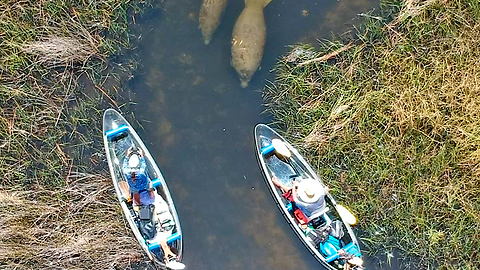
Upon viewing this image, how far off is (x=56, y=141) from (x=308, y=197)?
3.25 m

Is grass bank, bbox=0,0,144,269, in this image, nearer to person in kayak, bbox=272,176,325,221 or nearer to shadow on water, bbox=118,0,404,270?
shadow on water, bbox=118,0,404,270

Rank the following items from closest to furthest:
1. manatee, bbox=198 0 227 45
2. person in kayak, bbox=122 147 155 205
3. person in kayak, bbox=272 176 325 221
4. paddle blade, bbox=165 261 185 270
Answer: person in kayak, bbox=272 176 325 221, person in kayak, bbox=122 147 155 205, paddle blade, bbox=165 261 185 270, manatee, bbox=198 0 227 45

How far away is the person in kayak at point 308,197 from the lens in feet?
16.6

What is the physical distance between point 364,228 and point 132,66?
11.9 feet

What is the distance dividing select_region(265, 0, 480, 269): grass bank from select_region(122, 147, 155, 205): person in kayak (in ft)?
5.94

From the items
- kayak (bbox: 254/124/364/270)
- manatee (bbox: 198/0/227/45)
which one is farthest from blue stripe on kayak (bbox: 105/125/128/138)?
kayak (bbox: 254/124/364/270)

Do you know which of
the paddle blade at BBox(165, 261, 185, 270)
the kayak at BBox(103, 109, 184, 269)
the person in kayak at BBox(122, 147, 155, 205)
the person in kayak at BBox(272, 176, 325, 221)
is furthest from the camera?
the kayak at BBox(103, 109, 184, 269)

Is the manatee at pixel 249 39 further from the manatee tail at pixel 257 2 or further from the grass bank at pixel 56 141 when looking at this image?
the grass bank at pixel 56 141

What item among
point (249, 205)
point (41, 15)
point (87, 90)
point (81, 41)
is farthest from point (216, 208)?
point (41, 15)

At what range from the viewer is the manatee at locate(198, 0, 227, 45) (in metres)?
5.88

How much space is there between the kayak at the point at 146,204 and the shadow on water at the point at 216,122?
6.3 inches

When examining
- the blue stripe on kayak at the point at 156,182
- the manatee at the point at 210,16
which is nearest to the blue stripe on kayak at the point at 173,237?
the blue stripe on kayak at the point at 156,182

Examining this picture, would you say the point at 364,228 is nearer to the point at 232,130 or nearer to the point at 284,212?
the point at 284,212

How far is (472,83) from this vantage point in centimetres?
569
